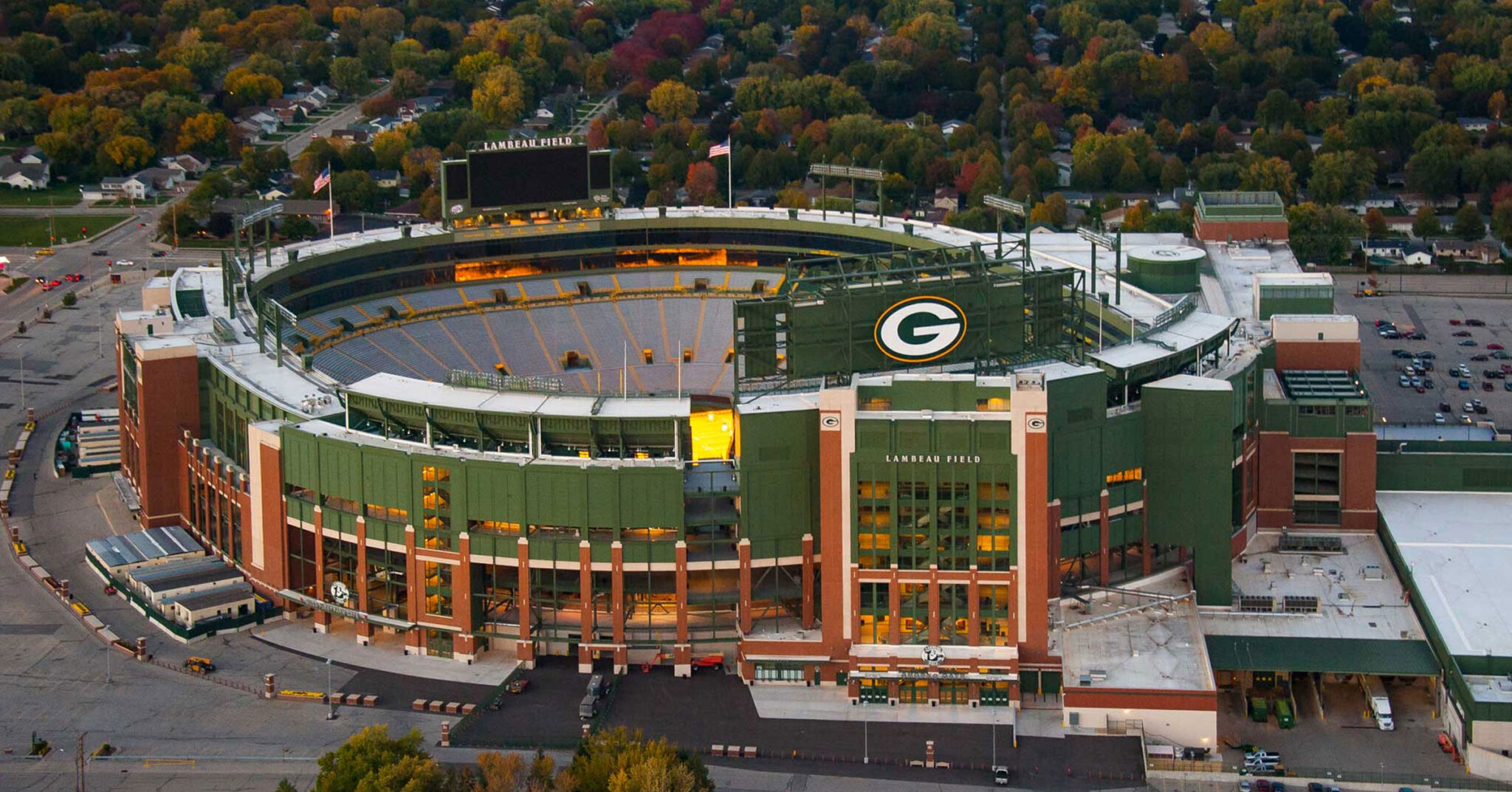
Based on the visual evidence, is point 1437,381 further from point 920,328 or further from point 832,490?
point 832,490

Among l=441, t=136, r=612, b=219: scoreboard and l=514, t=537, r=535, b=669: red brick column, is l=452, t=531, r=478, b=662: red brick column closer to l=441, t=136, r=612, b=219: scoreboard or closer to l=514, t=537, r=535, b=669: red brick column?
l=514, t=537, r=535, b=669: red brick column

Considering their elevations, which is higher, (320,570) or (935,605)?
(320,570)

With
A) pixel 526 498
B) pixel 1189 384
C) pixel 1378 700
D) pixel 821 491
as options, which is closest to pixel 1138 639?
pixel 1378 700

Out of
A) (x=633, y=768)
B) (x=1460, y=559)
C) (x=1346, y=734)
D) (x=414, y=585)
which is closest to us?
(x=633, y=768)

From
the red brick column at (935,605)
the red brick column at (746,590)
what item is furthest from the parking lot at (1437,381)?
the red brick column at (746,590)

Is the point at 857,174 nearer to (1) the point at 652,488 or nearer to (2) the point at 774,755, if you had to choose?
(1) the point at 652,488

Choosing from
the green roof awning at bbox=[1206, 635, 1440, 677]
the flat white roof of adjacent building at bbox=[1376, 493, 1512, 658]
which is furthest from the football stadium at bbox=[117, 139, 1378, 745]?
the flat white roof of adjacent building at bbox=[1376, 493, 1512, 658]
